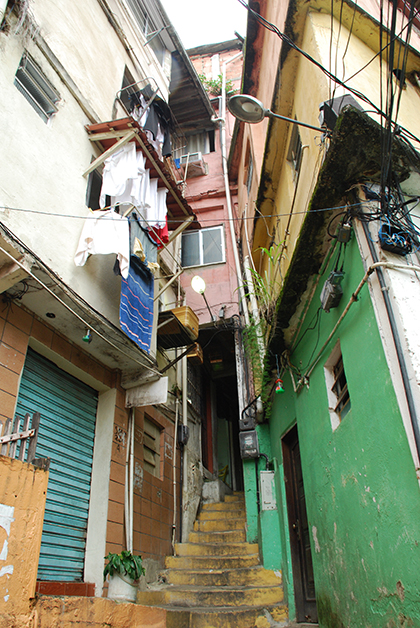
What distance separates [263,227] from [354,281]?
4.12 metres

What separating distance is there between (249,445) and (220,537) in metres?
1.92

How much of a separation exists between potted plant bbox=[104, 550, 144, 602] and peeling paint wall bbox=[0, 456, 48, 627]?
2.27m

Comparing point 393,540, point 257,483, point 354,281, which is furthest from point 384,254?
point 257,483

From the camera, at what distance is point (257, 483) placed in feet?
29.6

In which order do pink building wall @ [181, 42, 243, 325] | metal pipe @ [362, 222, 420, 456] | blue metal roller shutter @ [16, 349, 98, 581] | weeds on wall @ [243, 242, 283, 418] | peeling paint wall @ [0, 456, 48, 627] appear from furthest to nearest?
pink building wall @ [181, 42, 243, 325]
weeds on wall @ [243, 242, 283, 418]
blue metal roller shutter @ [16, 349, 98, 581]
peeling paint wall @ [0, 456, 48, 627]
metal pipe @ [362, 222, 420, 456]

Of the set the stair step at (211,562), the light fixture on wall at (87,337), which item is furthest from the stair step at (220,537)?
the light fixture on wall at (87,337)

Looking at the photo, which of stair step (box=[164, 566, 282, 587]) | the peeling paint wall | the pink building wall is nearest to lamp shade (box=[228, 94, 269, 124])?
the peeling paint wall

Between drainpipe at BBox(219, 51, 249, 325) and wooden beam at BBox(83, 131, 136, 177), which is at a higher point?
drainpipe at BBox(219, 51, 249, 325)

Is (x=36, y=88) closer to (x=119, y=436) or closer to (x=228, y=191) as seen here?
(x=119, y=436)

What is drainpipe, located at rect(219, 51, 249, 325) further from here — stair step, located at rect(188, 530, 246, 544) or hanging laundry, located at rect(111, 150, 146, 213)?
stair step, located at rect(188, 530, 246, 544)

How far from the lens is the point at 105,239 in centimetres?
630

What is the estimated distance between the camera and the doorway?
6.12m

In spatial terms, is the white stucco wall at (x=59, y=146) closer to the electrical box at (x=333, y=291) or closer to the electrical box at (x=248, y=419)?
the electrical box at (x=333, y=291)

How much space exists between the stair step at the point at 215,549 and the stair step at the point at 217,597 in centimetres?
139
